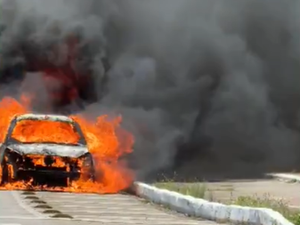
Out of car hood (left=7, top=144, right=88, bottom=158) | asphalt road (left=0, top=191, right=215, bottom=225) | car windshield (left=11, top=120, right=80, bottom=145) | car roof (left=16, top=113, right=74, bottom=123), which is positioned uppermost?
car roof (left=16, top=113, right=74, bottom=123)

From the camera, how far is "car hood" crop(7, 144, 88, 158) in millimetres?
17297

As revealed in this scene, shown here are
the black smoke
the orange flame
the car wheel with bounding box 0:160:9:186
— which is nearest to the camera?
the car wheel with bounding box 0:160:9:186

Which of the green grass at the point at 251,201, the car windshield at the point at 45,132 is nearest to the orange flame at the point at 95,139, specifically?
the car windshield at the point at 45,132

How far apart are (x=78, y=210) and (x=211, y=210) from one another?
2.07m

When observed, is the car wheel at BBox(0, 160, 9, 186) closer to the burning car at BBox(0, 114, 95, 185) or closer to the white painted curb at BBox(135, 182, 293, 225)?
the burning car at BBox(0, 114, 95, 185)

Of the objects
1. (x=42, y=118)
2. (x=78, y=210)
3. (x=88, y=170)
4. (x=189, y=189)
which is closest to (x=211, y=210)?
(x=78, y=210)

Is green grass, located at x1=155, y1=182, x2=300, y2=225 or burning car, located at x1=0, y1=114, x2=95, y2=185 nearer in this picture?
green grass, located at x1=155, y1=182, x2=300, y2=225

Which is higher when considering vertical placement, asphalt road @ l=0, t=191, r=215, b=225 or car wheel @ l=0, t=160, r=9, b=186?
car wheel @ l=0, t=160, r=9, b=186

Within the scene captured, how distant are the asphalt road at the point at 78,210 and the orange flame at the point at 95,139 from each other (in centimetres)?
65

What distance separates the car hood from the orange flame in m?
0.16

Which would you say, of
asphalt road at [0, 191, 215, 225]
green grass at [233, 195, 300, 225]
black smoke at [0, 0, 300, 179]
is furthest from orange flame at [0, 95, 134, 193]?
green grass at [233, 195, 300, 225]

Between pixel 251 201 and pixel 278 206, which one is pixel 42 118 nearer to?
pixel 251 201

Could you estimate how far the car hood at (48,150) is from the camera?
56.7ft

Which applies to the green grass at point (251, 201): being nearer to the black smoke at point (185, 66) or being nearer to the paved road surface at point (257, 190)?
the paved road surface at point (257, 190)
